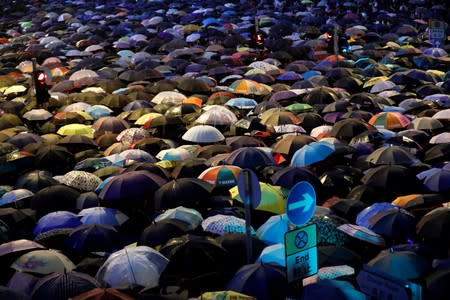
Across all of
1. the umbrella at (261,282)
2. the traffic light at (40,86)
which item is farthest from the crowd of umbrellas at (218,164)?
the traffic light at (40,86)

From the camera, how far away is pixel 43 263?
35.6 ft

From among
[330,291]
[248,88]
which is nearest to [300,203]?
[330,291]

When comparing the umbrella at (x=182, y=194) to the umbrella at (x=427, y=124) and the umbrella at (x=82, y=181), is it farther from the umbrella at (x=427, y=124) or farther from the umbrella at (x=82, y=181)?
the umbrella at (x=427, y=124)

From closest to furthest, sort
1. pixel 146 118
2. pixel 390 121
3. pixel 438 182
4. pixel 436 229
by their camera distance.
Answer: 1. pixel 436 229
2. pixel 438 182
3. pixel 390 121
4. pixel 146 118

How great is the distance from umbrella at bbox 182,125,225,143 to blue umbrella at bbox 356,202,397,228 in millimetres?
6131

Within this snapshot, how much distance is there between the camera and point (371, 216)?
12.3m

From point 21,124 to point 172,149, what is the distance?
20.8 ft

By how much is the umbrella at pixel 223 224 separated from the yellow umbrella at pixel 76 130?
811cm

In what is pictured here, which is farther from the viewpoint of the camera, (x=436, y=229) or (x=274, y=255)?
(x=436, y=229)

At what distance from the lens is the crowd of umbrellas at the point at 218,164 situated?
10398mm

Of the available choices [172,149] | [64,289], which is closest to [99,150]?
[172,149]

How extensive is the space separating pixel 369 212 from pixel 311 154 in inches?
129

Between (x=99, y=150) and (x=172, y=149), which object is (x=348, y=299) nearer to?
(x=172, y=149)

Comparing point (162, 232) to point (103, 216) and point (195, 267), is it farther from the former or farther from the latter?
point (103, 216)
